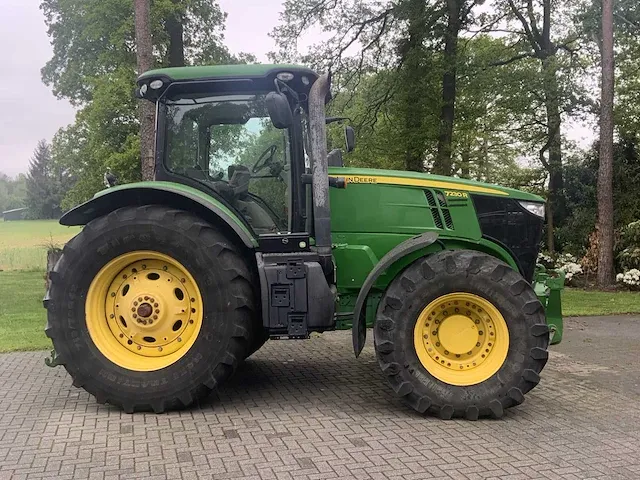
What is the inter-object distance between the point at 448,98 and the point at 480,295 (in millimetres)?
13296

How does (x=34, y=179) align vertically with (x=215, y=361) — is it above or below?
above

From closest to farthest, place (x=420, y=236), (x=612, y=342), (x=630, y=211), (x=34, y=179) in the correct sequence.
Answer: (x=420, y=236) → (x=612, y=342) → (x=630, y=211) → (x=34, y=179)

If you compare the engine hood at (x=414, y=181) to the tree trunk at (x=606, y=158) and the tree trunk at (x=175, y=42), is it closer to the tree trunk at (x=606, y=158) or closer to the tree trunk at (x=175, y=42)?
the tree trunk at (x=606, y=158)

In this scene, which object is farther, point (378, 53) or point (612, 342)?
point (378, 53)

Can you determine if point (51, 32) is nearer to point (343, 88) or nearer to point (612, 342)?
point (343, 88)

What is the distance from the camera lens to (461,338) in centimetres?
474

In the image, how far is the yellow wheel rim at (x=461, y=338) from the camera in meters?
4.68

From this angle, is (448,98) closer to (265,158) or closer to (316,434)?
(265,158)

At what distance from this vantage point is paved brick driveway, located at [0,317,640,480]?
3.67 m

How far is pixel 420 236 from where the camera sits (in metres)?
4.98

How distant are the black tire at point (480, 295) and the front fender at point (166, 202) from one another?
50.4 inches

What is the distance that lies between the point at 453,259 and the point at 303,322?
125 centimetres

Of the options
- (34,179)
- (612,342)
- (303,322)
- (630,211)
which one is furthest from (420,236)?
(34,179)

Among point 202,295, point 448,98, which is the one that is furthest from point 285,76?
point 448,98
